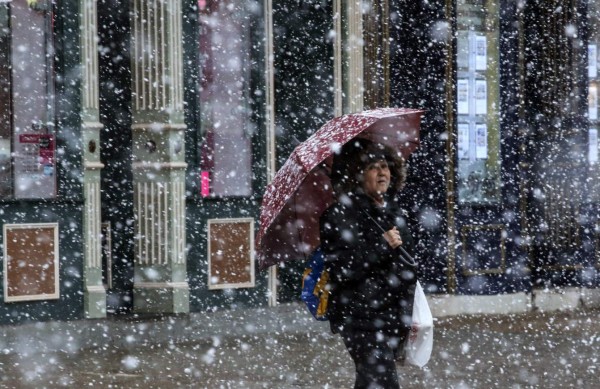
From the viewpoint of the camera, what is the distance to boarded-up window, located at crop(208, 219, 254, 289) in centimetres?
1255

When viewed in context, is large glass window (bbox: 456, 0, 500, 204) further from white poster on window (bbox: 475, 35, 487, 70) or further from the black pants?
the black pants

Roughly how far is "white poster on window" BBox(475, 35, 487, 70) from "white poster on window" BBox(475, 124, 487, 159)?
730mm

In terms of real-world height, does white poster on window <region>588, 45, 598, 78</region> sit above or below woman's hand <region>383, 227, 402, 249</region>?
above

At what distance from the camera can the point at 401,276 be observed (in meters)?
6.01

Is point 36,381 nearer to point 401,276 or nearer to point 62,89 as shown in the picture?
point 62,89

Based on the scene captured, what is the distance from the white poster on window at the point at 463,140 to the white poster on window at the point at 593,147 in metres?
2.00

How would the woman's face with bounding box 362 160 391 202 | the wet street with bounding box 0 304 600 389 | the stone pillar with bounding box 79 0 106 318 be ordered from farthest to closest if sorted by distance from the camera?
1. the stone pillar with bounding box 79 0 106 318
2. the wet street with bounding box 0 304 600 389
3. the woman's face with bounding box 362 160 391 202

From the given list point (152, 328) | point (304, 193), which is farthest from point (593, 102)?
point (304, 193)

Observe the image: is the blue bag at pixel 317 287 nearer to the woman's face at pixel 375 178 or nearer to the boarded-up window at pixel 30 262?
the woman's face at pixel 375 178

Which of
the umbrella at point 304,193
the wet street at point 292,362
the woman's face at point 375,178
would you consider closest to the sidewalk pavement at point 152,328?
the wet street at point 292,362

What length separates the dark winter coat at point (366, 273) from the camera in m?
5.94

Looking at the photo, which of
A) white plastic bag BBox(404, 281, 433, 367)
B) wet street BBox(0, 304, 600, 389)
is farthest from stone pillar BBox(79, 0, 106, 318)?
white plastic bag BBox(404, 281, 433, 367)

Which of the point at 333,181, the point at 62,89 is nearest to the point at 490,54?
the point at 62,89

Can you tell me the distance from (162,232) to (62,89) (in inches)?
69.4
